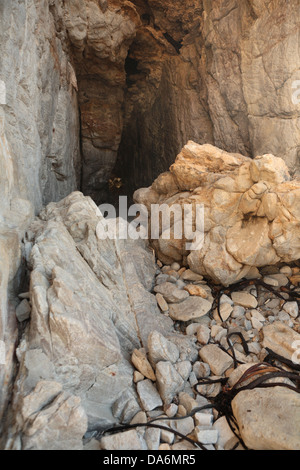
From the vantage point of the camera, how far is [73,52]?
21.6ft

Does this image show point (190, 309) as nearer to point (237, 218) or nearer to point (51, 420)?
point (237, 218)

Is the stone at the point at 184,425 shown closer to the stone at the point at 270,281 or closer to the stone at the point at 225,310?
the stone at the point at 225,310

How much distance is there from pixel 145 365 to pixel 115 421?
51cm

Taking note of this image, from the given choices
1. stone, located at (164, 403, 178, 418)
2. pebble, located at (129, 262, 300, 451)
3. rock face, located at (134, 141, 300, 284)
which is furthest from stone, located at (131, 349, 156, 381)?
rock face, located at (134, 141, 300, 284)

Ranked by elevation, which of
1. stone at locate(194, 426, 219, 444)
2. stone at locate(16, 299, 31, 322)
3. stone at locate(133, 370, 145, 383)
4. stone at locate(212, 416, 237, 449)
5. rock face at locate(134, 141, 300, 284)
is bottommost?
stone at locate(212, 416, 237, 449)

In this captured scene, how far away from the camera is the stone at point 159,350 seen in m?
2.59

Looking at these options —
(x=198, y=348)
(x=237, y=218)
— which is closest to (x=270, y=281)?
(x=237, y=218)

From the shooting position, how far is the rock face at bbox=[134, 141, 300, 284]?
335 cm

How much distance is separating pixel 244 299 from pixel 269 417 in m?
1.66

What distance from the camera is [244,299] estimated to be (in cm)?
359

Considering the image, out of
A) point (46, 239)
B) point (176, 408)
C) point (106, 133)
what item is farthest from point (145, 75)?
point (176, 408)

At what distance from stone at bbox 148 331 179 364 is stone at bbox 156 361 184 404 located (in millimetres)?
101

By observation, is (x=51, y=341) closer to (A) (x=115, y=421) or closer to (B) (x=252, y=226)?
(A) (x=115, y=421)

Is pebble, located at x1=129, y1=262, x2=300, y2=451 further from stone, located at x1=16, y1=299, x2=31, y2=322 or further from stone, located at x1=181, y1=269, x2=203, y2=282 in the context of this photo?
stone, located at x1=16, y1=299, x2=31, y2=322
